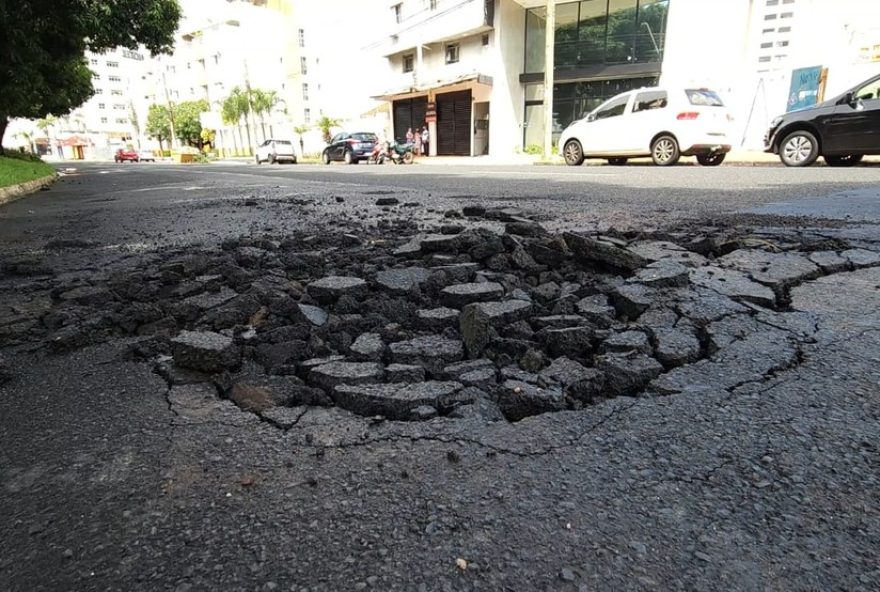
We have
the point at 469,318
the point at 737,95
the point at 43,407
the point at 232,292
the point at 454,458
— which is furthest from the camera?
the point at 737,95

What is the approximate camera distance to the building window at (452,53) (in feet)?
97.7

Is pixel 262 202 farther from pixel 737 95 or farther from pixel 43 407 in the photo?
pixel 737 95

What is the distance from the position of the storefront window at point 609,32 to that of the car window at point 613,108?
11459 millimetres

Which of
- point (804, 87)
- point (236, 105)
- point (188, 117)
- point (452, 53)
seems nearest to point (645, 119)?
point (804, 87)

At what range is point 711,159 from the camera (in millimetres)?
13148

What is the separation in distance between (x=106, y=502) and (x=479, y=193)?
6.88 m

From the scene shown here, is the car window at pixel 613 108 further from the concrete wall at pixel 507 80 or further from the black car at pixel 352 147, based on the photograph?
the black car at pixel 352 147

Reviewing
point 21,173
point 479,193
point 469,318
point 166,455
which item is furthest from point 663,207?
point 21,173

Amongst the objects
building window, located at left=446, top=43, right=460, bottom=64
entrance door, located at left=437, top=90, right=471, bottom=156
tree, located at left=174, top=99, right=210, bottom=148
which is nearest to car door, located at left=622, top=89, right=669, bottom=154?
entrance door, located at left=437, top=90, right=471, bottom=156

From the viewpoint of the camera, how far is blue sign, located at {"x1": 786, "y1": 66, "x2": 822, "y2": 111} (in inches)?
675

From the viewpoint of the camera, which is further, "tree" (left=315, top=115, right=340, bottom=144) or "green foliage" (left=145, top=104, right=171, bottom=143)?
"green foliage" (left=145, top=104, right=171, bottom=143)

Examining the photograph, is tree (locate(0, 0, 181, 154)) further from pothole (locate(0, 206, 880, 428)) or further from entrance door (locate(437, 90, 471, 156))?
entrance door (locate(437, 90, 471, 156))

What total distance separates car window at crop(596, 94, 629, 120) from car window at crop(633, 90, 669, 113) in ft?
1.06

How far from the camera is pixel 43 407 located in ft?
5.90
